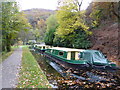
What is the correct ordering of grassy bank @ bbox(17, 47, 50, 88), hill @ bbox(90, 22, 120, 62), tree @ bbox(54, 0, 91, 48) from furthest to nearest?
tree @ bbox(54, 0, 91, 48) → hill @ bbox(90, 22, 120, 62) → grassy bank @ bbox(17, 47, 50, 88)

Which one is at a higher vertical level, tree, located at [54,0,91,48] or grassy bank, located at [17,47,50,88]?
tree, located at [54,0,91,48]

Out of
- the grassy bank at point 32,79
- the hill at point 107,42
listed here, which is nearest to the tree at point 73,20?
the hill at point 107,42

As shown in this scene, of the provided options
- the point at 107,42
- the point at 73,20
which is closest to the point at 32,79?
the point at 107,42

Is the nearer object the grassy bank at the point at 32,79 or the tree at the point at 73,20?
the grassy bank at the point at 32,79

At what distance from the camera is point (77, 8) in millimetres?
20422

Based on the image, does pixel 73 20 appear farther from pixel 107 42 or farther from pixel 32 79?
pixel 32 79

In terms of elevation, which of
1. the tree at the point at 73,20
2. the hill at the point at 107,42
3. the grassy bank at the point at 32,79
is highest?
the tree at the point at 73,20

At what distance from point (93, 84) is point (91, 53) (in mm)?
4418

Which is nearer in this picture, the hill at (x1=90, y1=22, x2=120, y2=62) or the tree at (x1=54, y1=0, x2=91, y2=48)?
the hill at (x1=90, y1=22, x2=120, y2=62)

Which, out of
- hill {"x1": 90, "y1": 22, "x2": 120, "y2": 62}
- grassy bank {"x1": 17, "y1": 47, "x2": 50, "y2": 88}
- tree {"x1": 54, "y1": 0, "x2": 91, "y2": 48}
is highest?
tree {"x1": 54, "y1": 0, "x2": 91, "y2": 48}

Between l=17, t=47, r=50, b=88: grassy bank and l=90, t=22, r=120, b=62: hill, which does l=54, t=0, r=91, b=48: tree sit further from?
l=17, t=47, r=50, b=88: grassy bank

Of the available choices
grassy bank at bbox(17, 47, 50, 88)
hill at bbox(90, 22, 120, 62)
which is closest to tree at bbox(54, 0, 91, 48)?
hill at bbox(90, 22, 120, 62)

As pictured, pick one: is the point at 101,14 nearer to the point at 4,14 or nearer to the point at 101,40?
the point at 101,40

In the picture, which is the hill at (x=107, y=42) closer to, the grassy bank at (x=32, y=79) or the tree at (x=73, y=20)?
the tree at (x=73, y=20)
